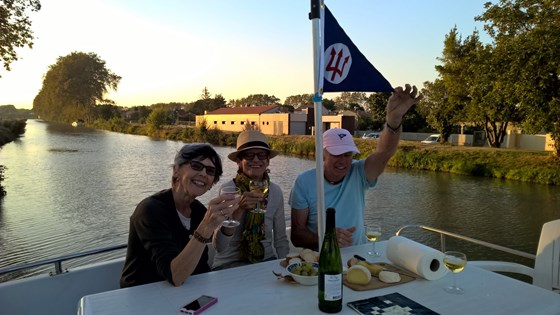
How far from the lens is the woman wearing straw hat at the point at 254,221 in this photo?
9.01 ft

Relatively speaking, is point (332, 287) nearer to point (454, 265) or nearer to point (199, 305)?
point (199, 305)

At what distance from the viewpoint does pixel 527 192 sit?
15672mm

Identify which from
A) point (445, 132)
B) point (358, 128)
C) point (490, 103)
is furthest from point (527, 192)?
point (358, 128)

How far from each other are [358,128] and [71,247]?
4196cm

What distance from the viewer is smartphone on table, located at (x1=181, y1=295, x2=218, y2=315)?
62.9 inches

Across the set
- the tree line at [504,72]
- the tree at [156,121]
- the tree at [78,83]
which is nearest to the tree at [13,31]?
the tree line at [504,72]

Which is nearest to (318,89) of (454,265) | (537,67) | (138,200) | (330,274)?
(330,274)

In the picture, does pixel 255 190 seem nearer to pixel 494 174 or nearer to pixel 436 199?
pixel 436 199

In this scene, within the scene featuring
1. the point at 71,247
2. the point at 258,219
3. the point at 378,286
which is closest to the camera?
the point at 378,286

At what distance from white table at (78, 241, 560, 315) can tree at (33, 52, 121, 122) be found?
10218cm

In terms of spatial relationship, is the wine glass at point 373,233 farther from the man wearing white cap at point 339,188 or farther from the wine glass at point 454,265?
the wine glass at point 454,265

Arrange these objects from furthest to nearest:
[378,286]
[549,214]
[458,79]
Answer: [458,79], [549,214], [378,286]

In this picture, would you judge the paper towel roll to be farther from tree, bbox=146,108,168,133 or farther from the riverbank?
tree, bbox=146,108,168,133

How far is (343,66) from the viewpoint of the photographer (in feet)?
7.35
